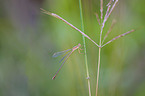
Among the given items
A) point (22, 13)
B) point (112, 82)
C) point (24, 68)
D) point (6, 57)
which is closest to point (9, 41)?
point (6, 57)

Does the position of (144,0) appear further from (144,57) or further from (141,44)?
(144,57)

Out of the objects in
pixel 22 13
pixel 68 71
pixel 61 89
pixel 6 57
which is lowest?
pixel 61 89

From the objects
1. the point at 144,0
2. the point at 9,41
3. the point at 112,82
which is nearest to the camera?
the point at 112,82

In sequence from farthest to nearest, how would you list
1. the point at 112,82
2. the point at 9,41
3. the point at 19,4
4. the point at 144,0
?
1. the point at 19,4
2. the point at 9,41
3. the point at 144,0
4. the point at 112,82

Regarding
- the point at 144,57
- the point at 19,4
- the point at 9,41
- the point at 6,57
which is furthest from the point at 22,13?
the point at 144,57

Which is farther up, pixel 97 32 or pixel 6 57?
pixel 97 32

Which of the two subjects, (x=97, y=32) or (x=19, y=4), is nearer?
(x=97, y=32)
